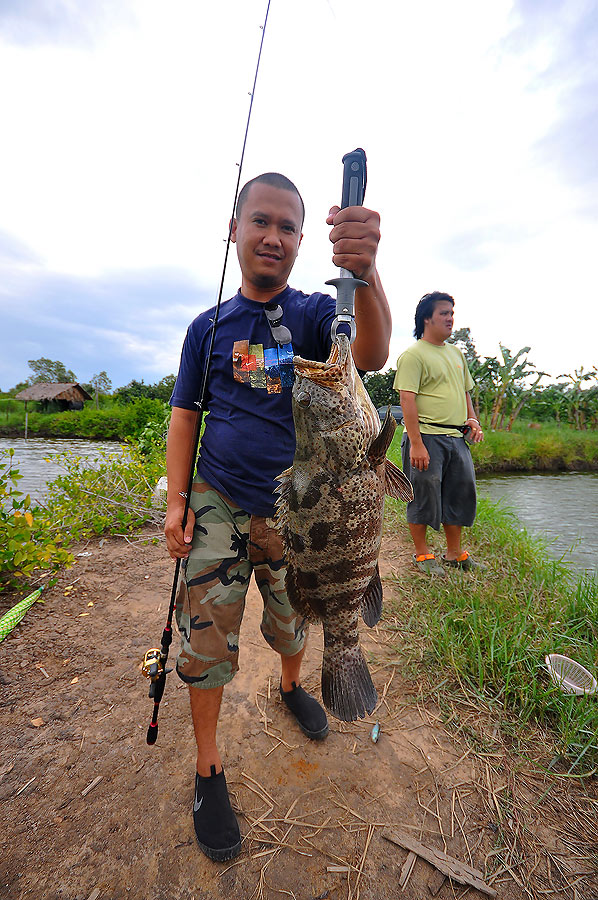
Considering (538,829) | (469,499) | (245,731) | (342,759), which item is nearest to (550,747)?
(538,829)

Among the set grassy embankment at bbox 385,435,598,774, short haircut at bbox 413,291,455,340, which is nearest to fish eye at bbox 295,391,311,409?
grassy embankment at bbox 385,435,598,774

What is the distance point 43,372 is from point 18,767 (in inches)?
3228

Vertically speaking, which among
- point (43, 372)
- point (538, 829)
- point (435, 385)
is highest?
point (43, 372)

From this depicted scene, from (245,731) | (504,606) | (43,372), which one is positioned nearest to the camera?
(245,731)

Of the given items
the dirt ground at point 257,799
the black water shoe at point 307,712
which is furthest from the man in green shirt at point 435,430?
the black water shoe at point 307,712

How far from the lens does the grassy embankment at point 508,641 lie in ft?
8.49

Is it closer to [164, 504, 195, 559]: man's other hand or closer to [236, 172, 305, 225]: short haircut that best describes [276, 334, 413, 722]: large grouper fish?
[164, 504, 195, 559]: man's other hand

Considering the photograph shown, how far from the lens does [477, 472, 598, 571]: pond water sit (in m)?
7.32

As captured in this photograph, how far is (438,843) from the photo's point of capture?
2012 mm

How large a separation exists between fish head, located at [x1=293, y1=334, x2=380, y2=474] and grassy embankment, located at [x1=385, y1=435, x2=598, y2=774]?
219 centimetres

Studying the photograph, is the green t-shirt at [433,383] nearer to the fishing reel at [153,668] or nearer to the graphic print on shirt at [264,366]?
the graphic print on shirt at [264,366]

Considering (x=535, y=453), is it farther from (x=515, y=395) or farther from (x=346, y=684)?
(x=346, y=684)

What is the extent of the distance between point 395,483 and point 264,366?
2.87ft

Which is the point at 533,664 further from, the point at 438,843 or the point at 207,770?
the point at 207,770
